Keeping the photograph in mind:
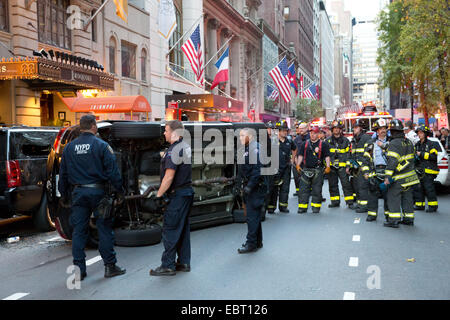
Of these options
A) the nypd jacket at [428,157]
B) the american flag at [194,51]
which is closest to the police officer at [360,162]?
the nypd jacket at [428,157]

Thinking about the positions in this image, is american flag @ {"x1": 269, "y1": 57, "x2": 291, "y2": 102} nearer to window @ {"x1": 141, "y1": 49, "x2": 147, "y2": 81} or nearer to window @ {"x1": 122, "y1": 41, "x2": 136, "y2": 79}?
window @ {"x1": 141, "y1": 49, "x2": 147, "y2": 81}

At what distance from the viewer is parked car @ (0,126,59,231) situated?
833 centimetres

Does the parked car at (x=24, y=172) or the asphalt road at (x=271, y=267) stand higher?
the parked car at (x=24, y=172)

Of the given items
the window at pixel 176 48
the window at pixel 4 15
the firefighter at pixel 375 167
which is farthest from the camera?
the window at pixel 176 48

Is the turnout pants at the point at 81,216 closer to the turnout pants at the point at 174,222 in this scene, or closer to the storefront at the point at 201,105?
the turnout pants at the point at 174,222

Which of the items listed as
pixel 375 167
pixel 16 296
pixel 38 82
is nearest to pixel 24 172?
pixel 16 296

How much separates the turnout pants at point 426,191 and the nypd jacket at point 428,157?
0.50 ft

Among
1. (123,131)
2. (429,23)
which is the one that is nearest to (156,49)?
(429,23)

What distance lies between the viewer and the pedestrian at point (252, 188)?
7.13 meters

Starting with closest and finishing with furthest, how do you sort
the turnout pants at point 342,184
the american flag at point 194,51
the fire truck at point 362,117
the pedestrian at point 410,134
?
the turnout pants at point 342,184 < the pedestrian at point 410,134 < the american flag at point 194,51 < the fire truck at point 362,117

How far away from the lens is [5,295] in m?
5.27

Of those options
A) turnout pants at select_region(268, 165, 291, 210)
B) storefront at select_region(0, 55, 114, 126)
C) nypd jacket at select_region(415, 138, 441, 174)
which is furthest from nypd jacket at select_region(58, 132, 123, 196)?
storefront at select_region(0, 55, 114, 126)

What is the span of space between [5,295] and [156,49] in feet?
73.1
